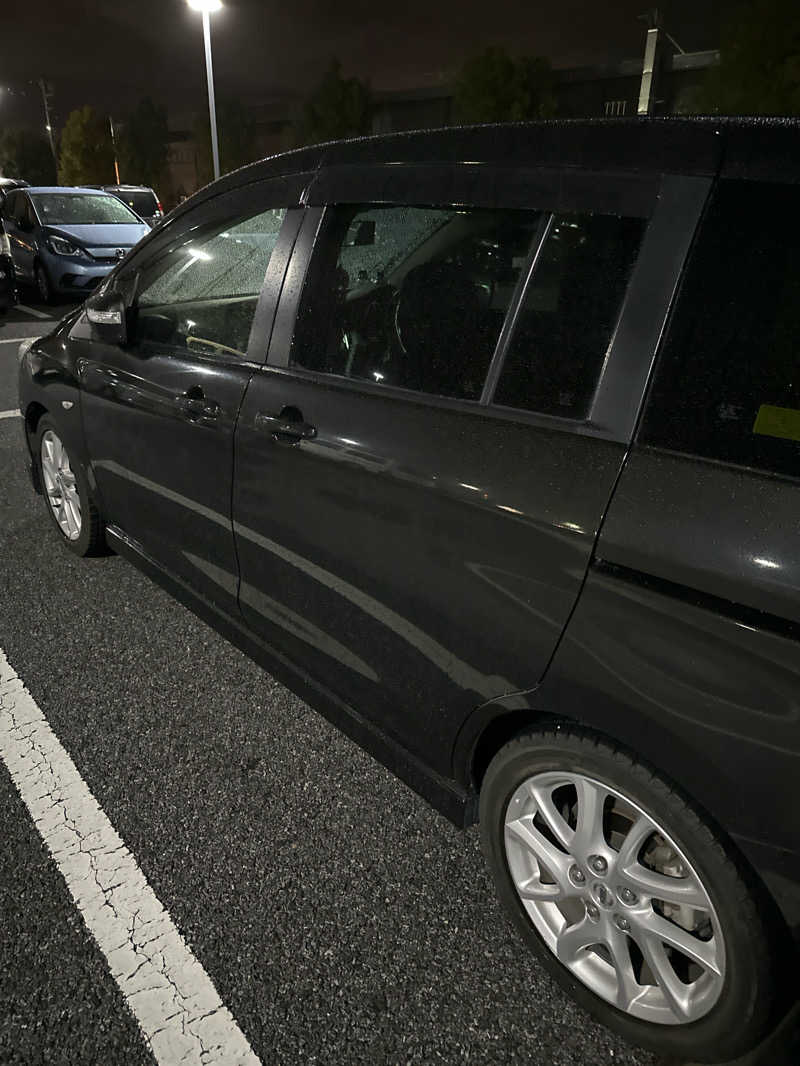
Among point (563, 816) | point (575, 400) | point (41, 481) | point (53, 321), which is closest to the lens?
point (575, 400)

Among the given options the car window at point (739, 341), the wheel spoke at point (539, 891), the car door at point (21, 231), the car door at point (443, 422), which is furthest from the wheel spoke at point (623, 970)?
the car door at point (21, 231)

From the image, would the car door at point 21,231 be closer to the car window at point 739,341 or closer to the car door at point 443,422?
the car door at point 443,422

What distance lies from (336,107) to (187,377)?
184 feet

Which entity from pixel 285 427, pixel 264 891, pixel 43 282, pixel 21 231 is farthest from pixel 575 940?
pixel 21 231

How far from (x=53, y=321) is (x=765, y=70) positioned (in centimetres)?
3266

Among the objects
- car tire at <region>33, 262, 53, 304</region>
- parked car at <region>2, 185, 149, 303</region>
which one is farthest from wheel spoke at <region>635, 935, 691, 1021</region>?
car tire at <region>33, 262, 53, 304</region>

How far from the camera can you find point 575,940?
1.65 metres

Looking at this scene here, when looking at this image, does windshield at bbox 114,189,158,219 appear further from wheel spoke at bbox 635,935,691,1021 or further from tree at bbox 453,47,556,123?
tree at bbox 453,47,556,123

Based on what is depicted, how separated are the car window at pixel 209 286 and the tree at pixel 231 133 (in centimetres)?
5886

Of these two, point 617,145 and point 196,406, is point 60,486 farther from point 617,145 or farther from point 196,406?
point 617,145

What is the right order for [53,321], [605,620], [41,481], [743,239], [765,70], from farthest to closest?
[765,70] < [53,321] < [41,481] < [605,620] < [743,239]

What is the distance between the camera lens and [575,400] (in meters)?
1.50

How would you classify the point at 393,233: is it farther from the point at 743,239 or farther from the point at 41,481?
the point at 41,481

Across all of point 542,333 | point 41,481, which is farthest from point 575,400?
point 41,481
